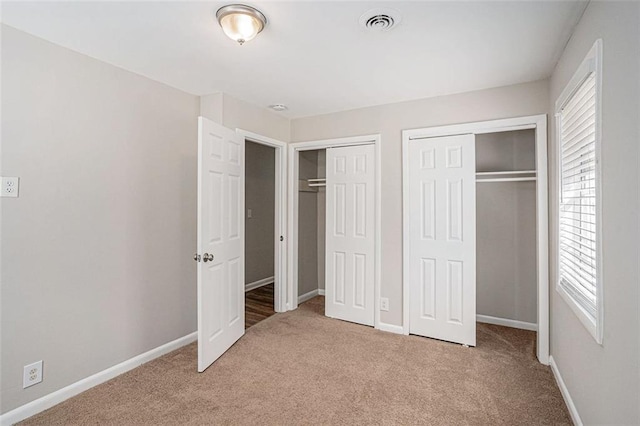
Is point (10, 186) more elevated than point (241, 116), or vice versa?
point (241, 116)

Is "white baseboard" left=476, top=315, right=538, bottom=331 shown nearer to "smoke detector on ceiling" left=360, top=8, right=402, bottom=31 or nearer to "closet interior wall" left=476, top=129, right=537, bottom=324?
"closet interior wall" left=476, top=129, right=537, bottom=324

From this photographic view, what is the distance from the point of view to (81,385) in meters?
2.31

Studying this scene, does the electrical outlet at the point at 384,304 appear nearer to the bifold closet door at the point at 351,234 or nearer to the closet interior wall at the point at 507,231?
the bifold closet door at the point at 351,234

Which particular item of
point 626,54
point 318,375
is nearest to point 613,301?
point 626,54

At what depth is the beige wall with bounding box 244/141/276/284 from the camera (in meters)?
5.06

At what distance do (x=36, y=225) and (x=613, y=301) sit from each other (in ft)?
10.2

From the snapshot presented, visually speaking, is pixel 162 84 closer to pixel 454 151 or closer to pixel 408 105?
pixel 408 105

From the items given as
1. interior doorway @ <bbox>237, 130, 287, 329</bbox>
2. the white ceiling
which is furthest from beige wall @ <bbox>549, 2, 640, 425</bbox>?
interior doorway @ <bbox>237, 130, 287, 329</bbox>

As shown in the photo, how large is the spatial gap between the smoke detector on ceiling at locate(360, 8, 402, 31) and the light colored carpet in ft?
7.71

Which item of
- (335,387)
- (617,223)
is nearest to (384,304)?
(335,387)

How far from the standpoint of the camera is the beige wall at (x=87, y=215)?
2.00 m

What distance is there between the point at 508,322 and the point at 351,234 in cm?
193

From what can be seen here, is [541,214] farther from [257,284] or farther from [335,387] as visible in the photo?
[257,284]

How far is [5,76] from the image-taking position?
1.95 meters
